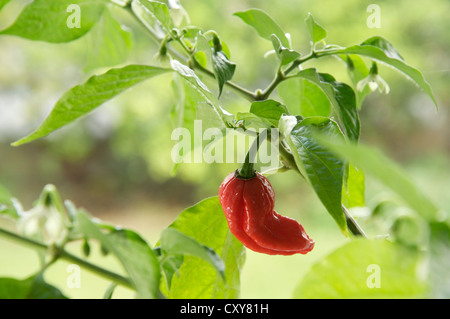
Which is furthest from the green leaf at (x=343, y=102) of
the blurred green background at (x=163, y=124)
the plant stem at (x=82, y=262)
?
the blurred green background at (x=163, y=124)

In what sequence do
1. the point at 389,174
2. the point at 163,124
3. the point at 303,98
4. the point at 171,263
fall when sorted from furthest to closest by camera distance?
the point at 163,124, the point at 303,98, the point at 171,263, the point at 389,174

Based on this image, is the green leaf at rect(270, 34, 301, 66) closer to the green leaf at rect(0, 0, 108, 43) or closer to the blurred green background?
the green leaf at rect(0, 0, 108, 43)

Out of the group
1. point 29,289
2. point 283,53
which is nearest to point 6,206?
point 29,289

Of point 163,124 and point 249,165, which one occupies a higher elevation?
point 163,124

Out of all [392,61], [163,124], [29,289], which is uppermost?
[163,124]

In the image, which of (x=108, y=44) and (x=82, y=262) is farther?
(x=108, y=44)

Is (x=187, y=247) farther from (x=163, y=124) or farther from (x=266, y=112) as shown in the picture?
(x=163, y=124)

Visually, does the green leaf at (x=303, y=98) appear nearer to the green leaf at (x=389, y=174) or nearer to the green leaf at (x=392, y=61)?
the green leaf at (x=392, y=61)

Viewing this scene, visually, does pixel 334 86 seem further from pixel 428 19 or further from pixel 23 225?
pixel 428 19

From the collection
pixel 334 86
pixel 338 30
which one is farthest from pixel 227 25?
pixel 334 86
